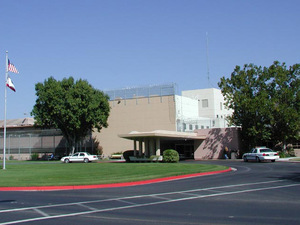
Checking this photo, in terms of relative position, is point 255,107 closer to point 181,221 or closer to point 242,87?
point 242,87

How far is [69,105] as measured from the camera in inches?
2073

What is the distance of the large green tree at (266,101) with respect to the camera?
4672 centimetres

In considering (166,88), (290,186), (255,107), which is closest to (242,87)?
(255,107)

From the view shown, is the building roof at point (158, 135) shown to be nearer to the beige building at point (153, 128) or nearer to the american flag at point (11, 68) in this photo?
the beige building at point (153, 128)

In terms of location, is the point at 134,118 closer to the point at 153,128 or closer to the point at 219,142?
the point at 153,128

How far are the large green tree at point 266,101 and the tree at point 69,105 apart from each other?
18.4 meters

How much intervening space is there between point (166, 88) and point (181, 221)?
48505 millimetres

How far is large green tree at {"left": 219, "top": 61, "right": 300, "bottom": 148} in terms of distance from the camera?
46.7m

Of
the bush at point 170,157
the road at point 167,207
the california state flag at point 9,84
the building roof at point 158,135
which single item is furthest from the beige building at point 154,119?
the road at point 167,207

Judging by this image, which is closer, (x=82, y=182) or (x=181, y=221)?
(x=181, y=221)

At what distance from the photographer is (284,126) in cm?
4784

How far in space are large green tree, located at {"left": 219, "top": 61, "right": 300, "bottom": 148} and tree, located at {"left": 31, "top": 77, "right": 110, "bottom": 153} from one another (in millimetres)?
18377

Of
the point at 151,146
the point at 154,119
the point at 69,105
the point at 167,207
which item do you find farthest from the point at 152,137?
the point at 167,207

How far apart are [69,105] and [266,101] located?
26.5 m
